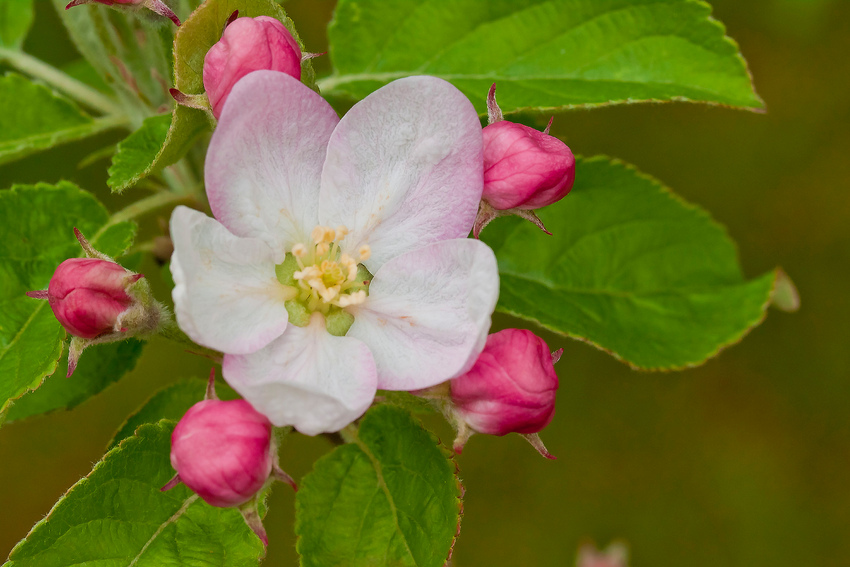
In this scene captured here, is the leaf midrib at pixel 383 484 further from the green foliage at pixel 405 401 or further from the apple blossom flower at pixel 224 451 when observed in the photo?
the apple blossom flower at pixel 224 451

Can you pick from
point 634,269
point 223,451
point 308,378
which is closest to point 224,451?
point 223,451

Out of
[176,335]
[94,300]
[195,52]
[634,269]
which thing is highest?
[195,52]

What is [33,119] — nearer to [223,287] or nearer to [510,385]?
[223,287]

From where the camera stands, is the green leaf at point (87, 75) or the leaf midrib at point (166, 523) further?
the green leaf at point (87, 75)

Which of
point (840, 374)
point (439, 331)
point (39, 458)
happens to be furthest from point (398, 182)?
point (840, 374)

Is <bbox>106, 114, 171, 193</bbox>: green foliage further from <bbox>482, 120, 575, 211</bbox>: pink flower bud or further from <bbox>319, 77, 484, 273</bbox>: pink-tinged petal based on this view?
<bbox>482, 120, 575, 211</bbox>: pink flower bud

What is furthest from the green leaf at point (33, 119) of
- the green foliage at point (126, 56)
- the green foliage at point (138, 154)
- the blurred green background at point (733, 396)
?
the blurred green background at point (733, 396)
